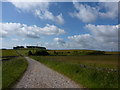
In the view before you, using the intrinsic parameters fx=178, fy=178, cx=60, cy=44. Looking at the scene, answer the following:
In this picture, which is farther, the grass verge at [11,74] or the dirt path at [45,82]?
the grass verge at [11,74]

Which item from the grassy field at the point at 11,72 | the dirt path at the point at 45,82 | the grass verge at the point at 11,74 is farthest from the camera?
the grassy field at the point at 11,72

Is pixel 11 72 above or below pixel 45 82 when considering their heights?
below

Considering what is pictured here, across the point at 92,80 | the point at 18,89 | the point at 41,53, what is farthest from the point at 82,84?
the point at 41,53

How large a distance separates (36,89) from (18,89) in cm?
111

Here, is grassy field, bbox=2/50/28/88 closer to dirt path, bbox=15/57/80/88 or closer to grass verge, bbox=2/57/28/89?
grass verge, bbox=2/57/28/89

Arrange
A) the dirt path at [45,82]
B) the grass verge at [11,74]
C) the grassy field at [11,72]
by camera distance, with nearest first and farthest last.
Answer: the dirt path at [45,82]
the grass verge at [11,74]
the grassy field at [11,72]

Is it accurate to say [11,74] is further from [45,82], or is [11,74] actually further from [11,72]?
[45,82]

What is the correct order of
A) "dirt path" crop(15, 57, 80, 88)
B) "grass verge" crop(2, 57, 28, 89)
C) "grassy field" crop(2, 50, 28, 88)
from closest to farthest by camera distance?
"dirt path" crop(15, 57, 80, 88)
"grass verge" crop(2, 57, 28, 89)
"grassy field" crop(2, 50, 28, 88)

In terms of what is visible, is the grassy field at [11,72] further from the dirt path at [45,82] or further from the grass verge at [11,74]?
the dirt path at [45,82]

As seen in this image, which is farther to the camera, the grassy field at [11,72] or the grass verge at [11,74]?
the grassy field at [11,72]

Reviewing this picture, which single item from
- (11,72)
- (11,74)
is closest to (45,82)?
(11,74)

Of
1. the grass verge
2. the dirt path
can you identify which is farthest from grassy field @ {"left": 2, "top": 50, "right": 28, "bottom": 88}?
the dirt path

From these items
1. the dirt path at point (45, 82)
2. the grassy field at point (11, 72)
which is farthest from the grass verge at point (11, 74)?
the dirt path at point (45, 82)

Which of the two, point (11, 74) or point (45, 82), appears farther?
point (11, 74)
